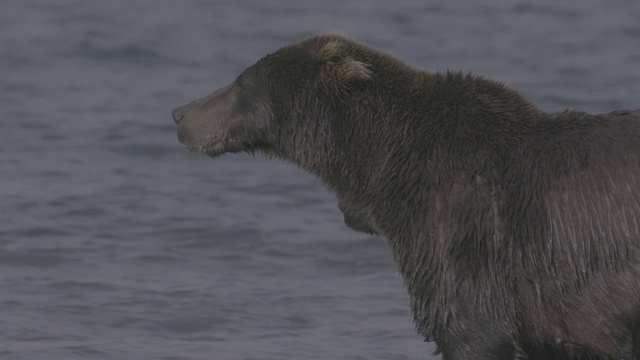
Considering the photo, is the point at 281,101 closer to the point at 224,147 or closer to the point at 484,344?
the point at 224,147

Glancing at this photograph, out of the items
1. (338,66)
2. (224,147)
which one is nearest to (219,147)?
(224,147)

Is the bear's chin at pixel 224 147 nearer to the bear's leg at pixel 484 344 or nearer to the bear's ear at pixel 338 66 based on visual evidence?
the bear's ear at pixel 338 66

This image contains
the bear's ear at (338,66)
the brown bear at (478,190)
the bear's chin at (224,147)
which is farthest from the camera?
the bear's chin at (224,147)

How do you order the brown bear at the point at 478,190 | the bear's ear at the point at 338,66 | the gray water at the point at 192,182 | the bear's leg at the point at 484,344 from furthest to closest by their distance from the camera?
the gray water at the point at 192,182, the bear's ear at the point at 338,66, the bear's leg at the point at 484,344, the brown bear at the point at 478,190

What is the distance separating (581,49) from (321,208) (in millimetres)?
6485

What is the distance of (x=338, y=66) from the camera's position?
7.70m

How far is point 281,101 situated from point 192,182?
549 centimetres

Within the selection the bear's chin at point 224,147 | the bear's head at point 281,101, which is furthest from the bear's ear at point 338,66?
the bear's chin at point 224,147

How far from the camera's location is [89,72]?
55.4ft

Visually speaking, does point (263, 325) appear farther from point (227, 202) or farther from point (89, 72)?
point (89, 72)

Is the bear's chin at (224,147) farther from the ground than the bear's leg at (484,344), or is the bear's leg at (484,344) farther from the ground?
the bear's chin at (224,147)

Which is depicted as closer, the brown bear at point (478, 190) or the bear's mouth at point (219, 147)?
the brown bear at point (478, 190)

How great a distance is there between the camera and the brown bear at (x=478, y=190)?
704 centimetres

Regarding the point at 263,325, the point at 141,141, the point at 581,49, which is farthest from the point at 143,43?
the point at 263,325
